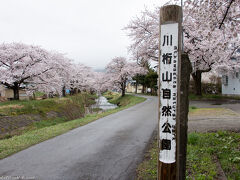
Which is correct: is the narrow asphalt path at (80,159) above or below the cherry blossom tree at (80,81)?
below

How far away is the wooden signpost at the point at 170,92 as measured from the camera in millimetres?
2125

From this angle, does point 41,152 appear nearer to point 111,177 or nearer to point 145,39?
point 111,177

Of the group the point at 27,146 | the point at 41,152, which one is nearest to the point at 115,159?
the point at 41,152

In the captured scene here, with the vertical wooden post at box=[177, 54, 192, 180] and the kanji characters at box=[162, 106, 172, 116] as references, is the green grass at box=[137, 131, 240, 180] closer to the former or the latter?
the vertical wooden post at box=[177, 54, 192, 180]

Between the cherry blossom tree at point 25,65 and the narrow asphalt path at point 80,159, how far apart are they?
35.2 ft

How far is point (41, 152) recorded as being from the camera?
5062 mm

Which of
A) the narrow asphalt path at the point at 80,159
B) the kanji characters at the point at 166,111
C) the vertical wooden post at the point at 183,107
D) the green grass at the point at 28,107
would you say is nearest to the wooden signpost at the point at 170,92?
the kanji characters at the point at 166,111

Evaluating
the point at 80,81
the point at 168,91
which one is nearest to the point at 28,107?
the point at 168,91

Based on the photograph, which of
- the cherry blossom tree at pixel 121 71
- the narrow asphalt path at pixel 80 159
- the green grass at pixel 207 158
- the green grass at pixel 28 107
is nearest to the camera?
the green grass at pixel 207 158

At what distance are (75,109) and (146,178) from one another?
41.1 ft

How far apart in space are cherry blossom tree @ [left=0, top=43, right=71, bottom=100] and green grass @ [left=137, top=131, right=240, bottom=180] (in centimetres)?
1393

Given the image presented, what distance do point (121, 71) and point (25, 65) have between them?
1788 centimetres

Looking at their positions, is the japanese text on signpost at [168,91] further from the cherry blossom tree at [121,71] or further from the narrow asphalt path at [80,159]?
the cherry blossom tree at [121,71]

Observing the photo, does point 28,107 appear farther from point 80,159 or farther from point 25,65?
point 80,159
